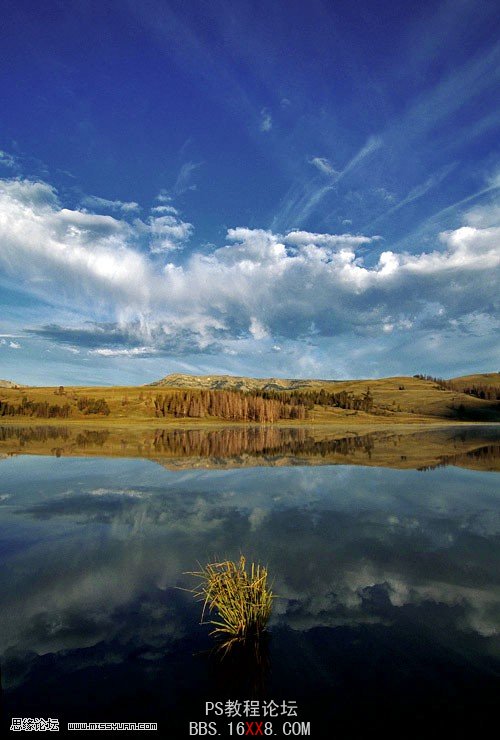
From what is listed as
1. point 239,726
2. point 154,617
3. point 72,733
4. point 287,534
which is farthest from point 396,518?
point 72,733

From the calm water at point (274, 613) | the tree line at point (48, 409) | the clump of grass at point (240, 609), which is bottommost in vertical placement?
the calm water at point (274, 613)

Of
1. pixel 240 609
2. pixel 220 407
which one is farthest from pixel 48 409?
pixel 240 609

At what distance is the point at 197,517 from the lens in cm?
2234

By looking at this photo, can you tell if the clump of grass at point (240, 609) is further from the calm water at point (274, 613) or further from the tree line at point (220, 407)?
the tree line at point (220, 407)

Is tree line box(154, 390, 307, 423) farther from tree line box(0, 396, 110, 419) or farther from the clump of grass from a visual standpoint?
the clump of grass

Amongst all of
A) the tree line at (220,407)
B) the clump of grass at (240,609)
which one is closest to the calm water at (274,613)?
the clump of grass at (240,609)

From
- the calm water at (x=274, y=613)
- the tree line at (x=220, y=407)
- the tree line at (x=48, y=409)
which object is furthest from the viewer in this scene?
the tree line at (x=220, y=407)

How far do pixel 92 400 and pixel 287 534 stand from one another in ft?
500

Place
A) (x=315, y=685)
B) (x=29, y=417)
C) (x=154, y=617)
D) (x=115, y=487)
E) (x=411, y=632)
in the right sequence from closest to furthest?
(x=315, y=685), (x=411, y=632), (x=154, y=617), (x=115, y=487), (x=29, y=417)

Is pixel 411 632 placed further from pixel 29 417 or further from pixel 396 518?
pixel 29 417

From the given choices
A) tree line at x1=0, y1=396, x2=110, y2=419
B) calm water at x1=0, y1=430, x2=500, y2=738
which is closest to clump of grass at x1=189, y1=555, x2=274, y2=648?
calm water at x1=0, y1=430, x2=500, y2=738

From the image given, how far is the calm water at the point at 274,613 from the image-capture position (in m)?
8.13

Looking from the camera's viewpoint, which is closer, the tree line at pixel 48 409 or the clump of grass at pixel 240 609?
the clump of grass at pixel 240 609

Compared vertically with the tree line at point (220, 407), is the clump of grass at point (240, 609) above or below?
below
